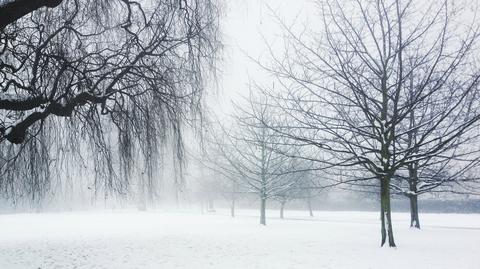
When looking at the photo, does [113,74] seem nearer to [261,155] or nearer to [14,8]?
[14,8]

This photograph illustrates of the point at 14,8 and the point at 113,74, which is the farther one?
the point at 113,74

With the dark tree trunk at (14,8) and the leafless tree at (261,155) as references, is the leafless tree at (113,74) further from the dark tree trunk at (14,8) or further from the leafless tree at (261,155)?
the leafless tree at (261,155)

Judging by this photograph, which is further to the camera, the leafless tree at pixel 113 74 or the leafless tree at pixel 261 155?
the leafless tree at pixel 261 155

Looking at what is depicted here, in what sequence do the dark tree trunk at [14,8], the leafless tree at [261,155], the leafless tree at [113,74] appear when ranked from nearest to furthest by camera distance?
the dark tree trunk at [14,8] → the leafless tree at [113,74] → the leafless tree at [261,155]

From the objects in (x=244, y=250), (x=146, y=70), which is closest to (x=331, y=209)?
(x=244, y=250)

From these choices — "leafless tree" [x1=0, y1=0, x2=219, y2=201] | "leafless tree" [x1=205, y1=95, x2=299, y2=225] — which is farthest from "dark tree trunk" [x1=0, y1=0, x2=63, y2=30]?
"leafless tree" [x1=205, y1=95, x2=299, y2=225]

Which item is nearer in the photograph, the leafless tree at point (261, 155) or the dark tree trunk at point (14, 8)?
the dark tree trunk at point (14, 8)

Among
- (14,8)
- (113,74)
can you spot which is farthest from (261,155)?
(14,8)

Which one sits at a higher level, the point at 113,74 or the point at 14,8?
the point at 14,8

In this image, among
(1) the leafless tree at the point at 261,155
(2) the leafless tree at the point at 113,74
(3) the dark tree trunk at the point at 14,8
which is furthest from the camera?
(1) the leafless tree at the point at 261,155

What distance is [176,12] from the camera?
24.6 ft

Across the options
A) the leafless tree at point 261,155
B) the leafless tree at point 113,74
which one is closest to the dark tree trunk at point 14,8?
the leafless tree at point 113,74

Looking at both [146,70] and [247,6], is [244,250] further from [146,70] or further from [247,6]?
[247,6]

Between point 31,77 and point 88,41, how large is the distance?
1.30 metres
